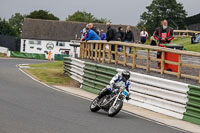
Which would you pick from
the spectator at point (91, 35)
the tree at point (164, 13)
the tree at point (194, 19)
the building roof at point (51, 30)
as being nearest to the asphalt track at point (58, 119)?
the spectator at point (91, 35)

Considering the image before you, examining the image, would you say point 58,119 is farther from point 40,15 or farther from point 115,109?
point 40,15

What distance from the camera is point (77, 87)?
68.2 ft

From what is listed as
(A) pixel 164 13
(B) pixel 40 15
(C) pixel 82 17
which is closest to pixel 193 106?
(A) pixel 164 13

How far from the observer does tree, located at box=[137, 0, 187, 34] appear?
104 m

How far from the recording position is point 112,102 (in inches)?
488

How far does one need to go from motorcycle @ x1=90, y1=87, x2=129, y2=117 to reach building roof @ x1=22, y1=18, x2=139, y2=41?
85639 millimetres

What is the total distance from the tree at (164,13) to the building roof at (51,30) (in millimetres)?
10705

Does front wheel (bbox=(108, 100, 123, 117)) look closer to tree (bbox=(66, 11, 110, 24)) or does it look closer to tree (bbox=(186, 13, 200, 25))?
tree (bbox=(186, 13, 200, 25))

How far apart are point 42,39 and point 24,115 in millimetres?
88230

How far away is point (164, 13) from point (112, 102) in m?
95.5

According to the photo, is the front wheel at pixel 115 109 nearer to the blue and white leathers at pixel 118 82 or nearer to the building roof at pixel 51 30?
the blue and white leathers at pixel 118 82

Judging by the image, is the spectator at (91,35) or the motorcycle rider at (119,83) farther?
the spectator at (91,35)

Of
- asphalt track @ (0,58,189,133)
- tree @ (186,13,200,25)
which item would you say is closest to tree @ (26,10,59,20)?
tree @ (186,13,200,25)

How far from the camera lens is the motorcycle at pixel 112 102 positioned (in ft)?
39.5
